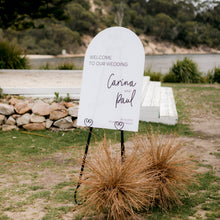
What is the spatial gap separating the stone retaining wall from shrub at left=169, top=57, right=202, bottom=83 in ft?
A: 32.5

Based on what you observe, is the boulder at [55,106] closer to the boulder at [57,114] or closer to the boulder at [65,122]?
the boulder at [57,114]

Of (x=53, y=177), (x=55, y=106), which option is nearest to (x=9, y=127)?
(x=55, y=106)

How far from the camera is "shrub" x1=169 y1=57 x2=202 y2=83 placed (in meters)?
14.3

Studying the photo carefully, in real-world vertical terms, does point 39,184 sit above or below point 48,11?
below

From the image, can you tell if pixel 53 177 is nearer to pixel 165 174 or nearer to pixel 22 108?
pixel 165 174

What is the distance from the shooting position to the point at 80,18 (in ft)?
171

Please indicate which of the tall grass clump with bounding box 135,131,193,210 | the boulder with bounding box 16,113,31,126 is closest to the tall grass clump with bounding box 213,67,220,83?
the boulder with bounding box 16,113,31,126

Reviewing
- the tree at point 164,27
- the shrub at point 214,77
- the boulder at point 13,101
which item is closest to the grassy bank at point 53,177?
the boulder at point 13,101

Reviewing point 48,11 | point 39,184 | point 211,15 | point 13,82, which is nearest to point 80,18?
point 211,15

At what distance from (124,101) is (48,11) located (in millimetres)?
11645

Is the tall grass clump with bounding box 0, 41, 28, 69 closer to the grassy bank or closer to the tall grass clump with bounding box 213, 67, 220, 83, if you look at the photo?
the grassy bank

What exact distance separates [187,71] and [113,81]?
1224 cm

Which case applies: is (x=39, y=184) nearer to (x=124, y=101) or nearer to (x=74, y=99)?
(x=124, y=101)

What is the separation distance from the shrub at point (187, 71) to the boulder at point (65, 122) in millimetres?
10077
